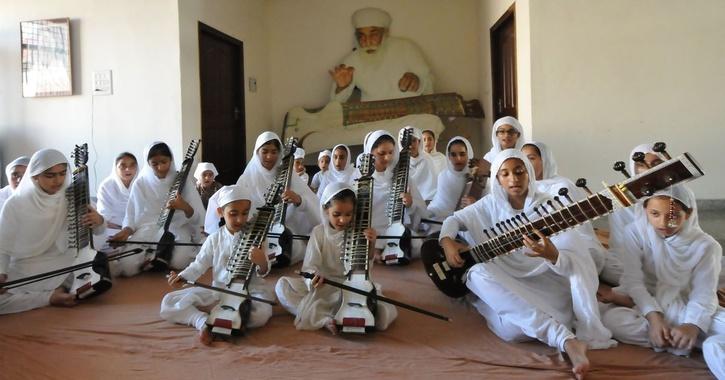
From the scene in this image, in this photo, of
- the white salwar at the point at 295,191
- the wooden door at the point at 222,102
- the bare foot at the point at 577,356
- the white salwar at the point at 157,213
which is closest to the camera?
the bare foot at the point at 577,356

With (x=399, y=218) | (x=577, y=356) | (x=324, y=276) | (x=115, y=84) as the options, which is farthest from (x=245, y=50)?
(x=577, y=356)

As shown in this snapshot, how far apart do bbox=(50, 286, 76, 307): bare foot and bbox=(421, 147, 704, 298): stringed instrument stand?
1.81m

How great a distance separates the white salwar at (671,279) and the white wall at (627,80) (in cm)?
251

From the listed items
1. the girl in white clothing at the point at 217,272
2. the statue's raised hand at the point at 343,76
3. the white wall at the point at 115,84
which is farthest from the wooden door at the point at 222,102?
the girl in white clothing at the point at 217,272

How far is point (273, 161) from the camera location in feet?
12.3

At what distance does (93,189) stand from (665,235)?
5.34 m

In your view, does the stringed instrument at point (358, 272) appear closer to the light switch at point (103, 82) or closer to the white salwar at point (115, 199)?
the white salwar at point (115, 199)

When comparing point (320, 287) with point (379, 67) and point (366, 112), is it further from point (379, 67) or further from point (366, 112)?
point (379, 67)

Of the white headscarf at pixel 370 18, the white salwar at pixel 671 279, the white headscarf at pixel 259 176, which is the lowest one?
the white salwar at pixel 671 279

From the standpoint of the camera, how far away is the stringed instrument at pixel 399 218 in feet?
11.1


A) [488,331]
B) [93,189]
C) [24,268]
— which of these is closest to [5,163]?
[93,189]

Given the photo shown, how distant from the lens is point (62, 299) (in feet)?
8.87

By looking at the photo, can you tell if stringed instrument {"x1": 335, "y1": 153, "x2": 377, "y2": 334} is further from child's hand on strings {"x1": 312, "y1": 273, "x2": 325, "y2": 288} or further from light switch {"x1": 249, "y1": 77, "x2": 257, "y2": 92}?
light switch {"x1": 249, "y1": 77, "x2": 257, "y2": 92}

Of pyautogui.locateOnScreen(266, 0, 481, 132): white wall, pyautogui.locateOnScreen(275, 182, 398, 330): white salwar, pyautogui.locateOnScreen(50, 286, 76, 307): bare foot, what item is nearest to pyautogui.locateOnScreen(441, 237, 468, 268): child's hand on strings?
pyautogui.locateOnScreen(275, 182, 398, 330): white salwar
